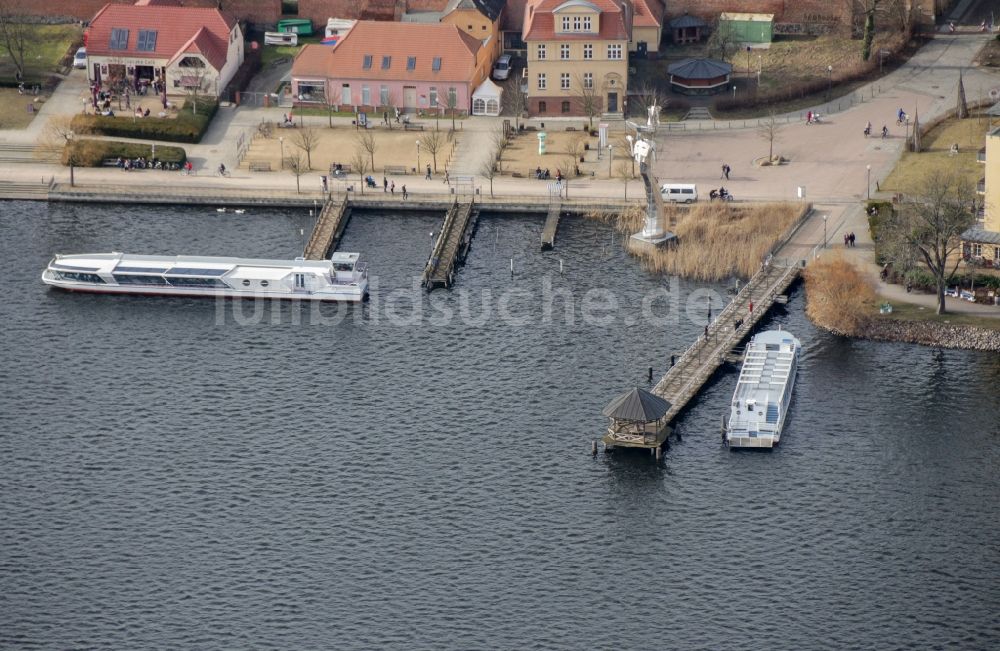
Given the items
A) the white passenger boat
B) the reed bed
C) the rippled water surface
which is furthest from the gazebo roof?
the reed bed

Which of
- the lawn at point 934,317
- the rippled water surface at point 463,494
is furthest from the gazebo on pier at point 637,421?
the lawn at point 934,317

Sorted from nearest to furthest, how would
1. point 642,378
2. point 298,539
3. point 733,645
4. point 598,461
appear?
point 733,645 < point 298,539 < point 598,461 < point 642,378

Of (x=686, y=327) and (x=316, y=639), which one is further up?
(x=686, y=327)

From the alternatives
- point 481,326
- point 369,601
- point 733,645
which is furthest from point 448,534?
point 481,326

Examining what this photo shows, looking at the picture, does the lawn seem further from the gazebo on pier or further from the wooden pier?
the gazebo on pier

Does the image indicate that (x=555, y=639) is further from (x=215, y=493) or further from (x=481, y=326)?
(x=481, y=326)
